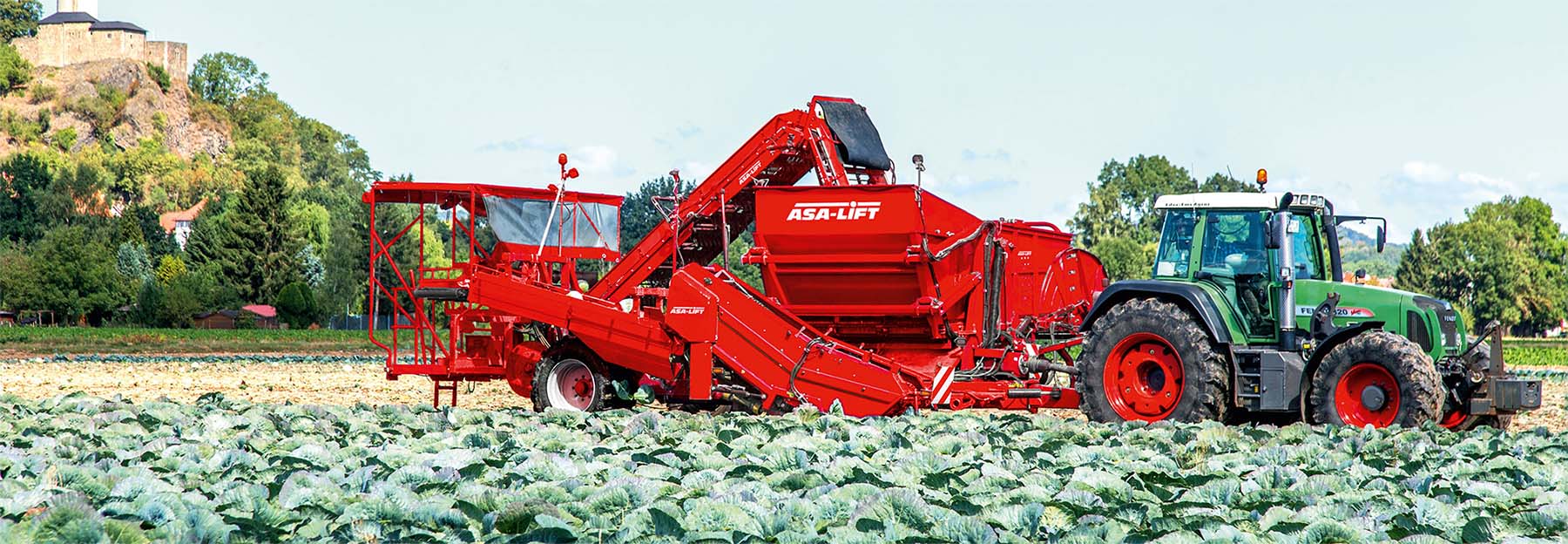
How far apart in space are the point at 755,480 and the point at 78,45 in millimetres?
187010

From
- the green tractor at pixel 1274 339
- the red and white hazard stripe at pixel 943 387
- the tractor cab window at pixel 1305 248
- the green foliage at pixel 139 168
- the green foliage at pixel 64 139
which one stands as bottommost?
the red and white hazard stripe at pixel 943 387

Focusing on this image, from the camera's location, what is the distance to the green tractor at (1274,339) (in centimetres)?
1135

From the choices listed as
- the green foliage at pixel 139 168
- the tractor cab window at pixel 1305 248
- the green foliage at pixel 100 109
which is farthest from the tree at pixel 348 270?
the green foliage at pixel 100 109

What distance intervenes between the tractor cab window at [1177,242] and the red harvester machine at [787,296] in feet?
4.03

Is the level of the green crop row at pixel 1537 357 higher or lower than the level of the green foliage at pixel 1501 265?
lower

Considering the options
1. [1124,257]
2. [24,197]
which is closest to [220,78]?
[24,197]

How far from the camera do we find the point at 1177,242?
12734 millimetres

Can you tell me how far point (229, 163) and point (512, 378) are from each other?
161529 mm

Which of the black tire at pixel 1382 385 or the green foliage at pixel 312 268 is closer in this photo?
the black tire at pixel 1382 385

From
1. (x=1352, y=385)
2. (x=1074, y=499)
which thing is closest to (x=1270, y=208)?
(x=1352, y=385)

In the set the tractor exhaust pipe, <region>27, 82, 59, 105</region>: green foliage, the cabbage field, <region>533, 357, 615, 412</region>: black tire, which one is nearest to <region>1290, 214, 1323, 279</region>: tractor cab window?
the tractor exhaust pipe

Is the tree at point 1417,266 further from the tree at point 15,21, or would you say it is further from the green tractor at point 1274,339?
the tree at point 15,21

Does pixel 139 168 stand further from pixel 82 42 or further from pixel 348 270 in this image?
pixel 348 270

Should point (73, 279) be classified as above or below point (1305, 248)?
below
